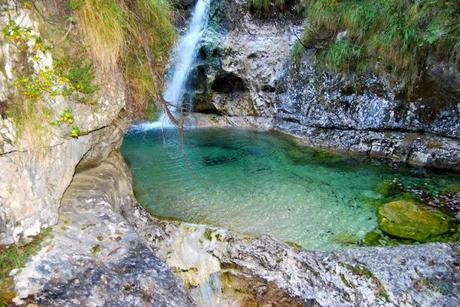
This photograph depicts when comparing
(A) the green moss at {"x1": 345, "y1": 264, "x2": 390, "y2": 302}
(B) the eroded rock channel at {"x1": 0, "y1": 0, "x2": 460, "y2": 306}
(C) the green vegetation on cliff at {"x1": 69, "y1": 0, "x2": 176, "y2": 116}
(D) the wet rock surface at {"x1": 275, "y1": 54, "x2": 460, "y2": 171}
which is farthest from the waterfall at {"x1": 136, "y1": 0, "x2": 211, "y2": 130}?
(A) the green moss at {"x1": 345, "y1": 264, "x2": 390, "y2": 302}

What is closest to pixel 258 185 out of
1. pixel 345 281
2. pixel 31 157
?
pixel 345 281

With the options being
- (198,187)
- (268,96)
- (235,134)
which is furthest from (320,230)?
(268,96)

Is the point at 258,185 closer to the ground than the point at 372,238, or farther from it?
farther from it

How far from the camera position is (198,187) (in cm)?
563

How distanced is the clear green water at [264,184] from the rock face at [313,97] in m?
0.68

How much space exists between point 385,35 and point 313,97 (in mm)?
2047

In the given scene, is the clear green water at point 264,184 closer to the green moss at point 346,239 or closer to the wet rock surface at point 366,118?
the green moss at point 346,239

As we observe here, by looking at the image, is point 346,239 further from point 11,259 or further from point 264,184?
point 11,259

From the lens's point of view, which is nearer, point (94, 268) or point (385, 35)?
point (94, 268)

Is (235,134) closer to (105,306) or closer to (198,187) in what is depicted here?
(198,187)

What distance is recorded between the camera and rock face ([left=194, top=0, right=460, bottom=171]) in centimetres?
678

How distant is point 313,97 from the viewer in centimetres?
852

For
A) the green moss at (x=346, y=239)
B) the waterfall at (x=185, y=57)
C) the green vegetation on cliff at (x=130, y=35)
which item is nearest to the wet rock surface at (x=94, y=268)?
the green vegetation on cliff at (x=130, y=35)

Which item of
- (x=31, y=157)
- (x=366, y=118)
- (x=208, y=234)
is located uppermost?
(x=31, y=157)
